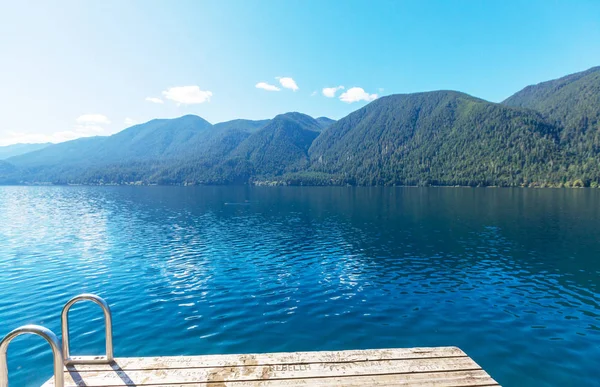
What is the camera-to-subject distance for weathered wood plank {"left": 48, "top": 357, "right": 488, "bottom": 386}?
9867 millimetres

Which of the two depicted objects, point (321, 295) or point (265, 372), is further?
point (321, 295)

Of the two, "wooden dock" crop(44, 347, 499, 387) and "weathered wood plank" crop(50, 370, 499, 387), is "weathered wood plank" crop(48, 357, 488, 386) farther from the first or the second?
"weathered wood plank" crop(50, 370, 499, 387)

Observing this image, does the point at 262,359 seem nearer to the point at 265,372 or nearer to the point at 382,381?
the point at 265,372

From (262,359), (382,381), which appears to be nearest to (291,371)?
(262,359)

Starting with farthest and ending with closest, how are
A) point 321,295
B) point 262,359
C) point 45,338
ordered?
point 321,295 < point 262,359 < point 45,338

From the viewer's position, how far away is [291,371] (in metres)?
10.4

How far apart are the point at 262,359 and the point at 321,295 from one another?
15.9 metres

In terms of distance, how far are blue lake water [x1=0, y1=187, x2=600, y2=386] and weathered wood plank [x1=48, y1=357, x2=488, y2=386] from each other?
7.10 m

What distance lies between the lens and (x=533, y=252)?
4197 centimetres

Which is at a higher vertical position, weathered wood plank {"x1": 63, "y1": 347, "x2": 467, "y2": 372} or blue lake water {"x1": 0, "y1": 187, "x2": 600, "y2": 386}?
weathered wood plank {"x1": 63, "y1": 347, "x2": 467, "y2": 372}

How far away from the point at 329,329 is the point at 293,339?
103 inches

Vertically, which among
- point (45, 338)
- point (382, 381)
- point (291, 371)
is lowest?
point (382, 381)

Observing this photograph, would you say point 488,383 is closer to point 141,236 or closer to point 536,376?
point 536,376

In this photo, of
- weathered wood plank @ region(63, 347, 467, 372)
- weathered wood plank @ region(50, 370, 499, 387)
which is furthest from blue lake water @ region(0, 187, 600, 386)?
weathered wood plank @ region(50, 370, 499, 387)
